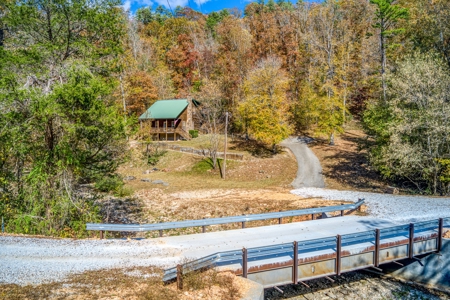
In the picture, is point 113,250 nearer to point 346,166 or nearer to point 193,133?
point 346,166

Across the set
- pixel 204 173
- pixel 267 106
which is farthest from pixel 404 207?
pixel 267 106

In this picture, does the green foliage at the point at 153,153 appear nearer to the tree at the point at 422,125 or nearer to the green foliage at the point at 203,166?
the green foliage at the point at 203,166

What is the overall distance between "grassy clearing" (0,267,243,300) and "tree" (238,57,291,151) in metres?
27.4

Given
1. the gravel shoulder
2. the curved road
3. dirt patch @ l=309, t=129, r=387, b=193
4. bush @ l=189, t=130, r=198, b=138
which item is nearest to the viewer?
the gravel shoulder

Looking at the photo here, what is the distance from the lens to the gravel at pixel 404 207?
1302 centimetres

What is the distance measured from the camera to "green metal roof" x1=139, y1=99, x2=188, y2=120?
142ft

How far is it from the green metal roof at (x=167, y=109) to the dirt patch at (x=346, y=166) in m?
→ 18.8

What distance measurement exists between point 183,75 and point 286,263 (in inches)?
2100

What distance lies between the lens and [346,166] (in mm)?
29688

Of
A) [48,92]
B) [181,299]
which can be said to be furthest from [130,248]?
[48,92]

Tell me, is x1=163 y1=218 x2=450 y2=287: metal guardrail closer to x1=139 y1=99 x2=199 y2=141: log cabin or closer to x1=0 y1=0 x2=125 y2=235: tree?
x1=0 y1=0 x2=125 y2=235: tree

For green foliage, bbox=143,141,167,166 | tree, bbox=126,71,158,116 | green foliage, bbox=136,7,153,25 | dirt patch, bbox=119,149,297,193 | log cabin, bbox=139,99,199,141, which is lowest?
dirt patch, bbox=119,149,297,193

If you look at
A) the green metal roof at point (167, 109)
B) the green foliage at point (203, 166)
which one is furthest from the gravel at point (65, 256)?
the green metal roof at point (167, 109)

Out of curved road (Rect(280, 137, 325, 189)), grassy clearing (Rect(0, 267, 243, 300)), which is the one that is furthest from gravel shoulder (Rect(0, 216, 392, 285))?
curved road (Rect(280, 137, 325, 189))
